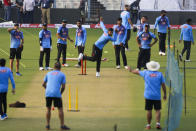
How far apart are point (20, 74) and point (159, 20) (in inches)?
355

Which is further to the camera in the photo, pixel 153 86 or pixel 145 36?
pixel 145 36

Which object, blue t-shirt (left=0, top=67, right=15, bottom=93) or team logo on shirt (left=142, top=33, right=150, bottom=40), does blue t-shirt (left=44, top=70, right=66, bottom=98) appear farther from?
team logo on shirt (left=142, top=33, right=150, bottom=40)

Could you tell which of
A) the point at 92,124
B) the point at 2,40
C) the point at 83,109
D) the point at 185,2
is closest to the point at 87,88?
the point at 83,109

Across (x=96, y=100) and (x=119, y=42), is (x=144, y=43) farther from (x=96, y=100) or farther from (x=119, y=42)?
(x=96, y=100)

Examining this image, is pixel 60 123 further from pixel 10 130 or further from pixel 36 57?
pixel 36 57

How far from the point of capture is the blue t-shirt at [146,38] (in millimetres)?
23641

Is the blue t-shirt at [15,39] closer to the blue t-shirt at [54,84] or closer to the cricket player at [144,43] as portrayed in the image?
the cricket player at [144,43]

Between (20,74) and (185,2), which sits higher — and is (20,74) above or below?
below

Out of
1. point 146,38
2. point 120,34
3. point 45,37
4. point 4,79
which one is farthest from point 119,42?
point 4,79

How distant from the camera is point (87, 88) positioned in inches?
818

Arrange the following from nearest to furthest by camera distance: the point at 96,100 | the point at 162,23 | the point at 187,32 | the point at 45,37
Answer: the point at 96,100
the point at 45,37
the point at 187,32
the point at 162,23

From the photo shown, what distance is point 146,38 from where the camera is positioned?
23.6 metres

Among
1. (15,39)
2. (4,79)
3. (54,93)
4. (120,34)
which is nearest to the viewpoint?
(54,93)

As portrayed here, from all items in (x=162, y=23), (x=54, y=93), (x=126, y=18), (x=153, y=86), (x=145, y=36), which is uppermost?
(x=126, y=18)
